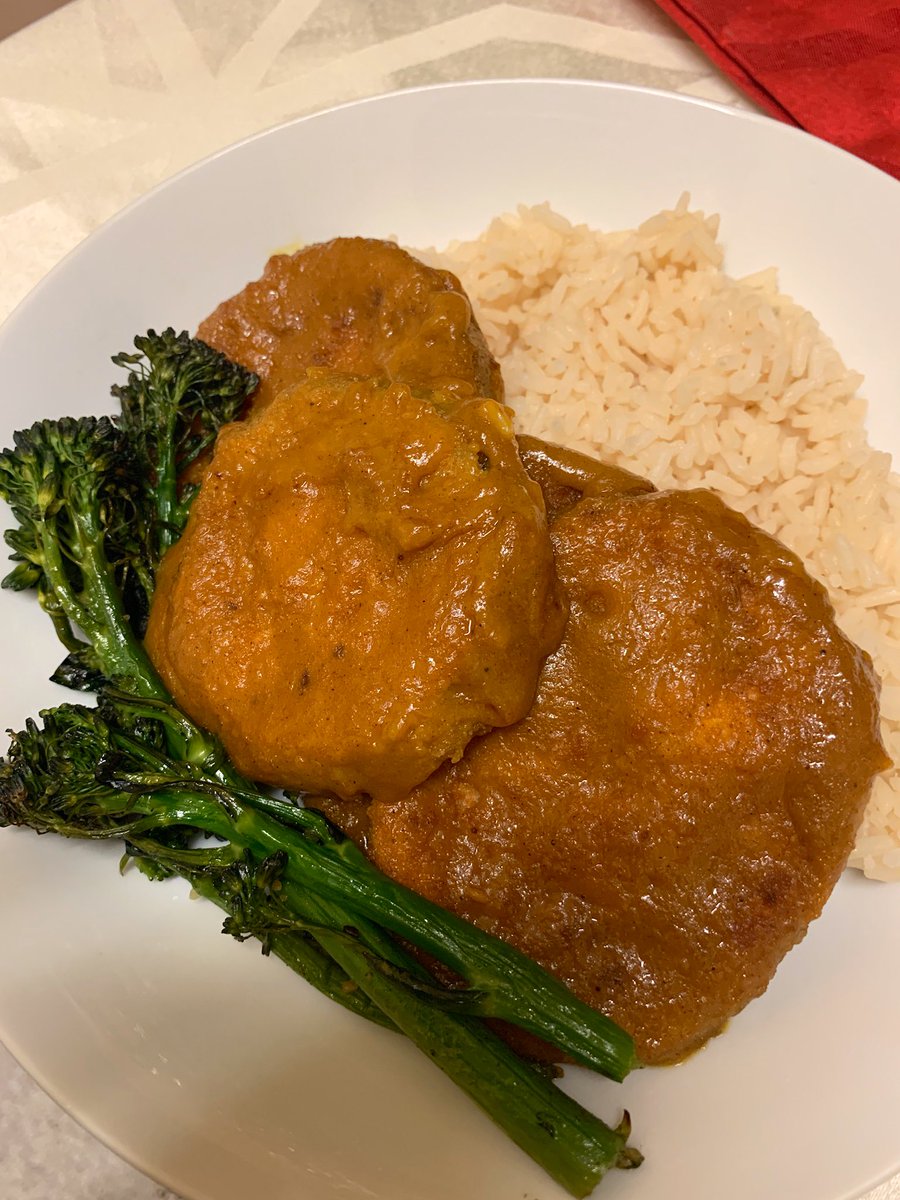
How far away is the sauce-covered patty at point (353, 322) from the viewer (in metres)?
2.51

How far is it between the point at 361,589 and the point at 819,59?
302cm

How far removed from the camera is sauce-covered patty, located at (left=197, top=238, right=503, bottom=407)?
2.51m

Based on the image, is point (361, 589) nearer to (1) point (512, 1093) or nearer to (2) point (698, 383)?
(1) point (512, 1093)

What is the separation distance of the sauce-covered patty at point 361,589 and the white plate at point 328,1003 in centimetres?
65

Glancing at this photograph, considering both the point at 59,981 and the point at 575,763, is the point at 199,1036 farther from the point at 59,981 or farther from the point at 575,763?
the point at 575,763

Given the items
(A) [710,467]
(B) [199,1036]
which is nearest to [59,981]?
(B) [199,1036]

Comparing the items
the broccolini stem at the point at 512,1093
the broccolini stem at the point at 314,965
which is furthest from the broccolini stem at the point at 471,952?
the broccolini stem at the point at 314,965

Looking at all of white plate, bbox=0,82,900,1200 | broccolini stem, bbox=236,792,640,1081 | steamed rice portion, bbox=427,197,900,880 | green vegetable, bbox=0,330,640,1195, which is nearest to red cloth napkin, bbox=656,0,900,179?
white plate, bbox=0,82,900,1200

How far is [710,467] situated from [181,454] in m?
1.74

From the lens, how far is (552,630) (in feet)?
6.97

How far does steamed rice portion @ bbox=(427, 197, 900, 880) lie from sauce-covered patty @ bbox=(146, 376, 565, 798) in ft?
3.40

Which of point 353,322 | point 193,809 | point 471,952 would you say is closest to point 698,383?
point 353,322

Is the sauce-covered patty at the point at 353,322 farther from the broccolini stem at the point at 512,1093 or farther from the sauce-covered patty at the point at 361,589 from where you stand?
the broccolini stem at the point at 512,1093

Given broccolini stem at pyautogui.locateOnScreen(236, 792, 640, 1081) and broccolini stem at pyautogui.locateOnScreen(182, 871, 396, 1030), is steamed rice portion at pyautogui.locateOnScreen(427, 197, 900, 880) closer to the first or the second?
broccolini stem at pyautogui.locateOnScreen(236, 792, 640, 1081)
